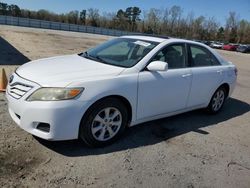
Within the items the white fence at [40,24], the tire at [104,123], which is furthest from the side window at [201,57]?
the white fence at [40,24]

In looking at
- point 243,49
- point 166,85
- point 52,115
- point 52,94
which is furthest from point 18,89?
point 243,49

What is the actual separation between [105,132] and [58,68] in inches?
43.2

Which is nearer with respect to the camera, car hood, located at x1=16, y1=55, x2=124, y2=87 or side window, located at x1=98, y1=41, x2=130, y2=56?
car hood, located at x1=16, y1=55, x2=124, y2=87

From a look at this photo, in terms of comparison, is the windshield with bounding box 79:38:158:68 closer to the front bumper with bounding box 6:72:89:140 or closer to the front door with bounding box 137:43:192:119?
the front door with bounding box 137:43:192:119

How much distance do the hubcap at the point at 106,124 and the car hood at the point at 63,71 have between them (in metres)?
0.51

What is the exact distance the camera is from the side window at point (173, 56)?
15.7 feet

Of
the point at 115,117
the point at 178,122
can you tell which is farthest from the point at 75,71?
the point at 178,122

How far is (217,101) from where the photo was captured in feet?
20.5

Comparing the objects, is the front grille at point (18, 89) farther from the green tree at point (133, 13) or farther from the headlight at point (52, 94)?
the green tree at point (133, 13)

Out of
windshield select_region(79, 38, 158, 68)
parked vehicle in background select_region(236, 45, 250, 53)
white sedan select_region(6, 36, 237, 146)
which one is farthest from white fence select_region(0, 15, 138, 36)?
white sedan select_region(6, 36, 237, 146)

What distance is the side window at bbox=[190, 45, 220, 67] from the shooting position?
5.45 m

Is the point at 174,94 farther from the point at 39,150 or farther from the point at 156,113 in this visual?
the point at 39,150

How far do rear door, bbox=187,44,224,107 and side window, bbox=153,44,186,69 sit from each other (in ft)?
0.71

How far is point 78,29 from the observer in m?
55.0
